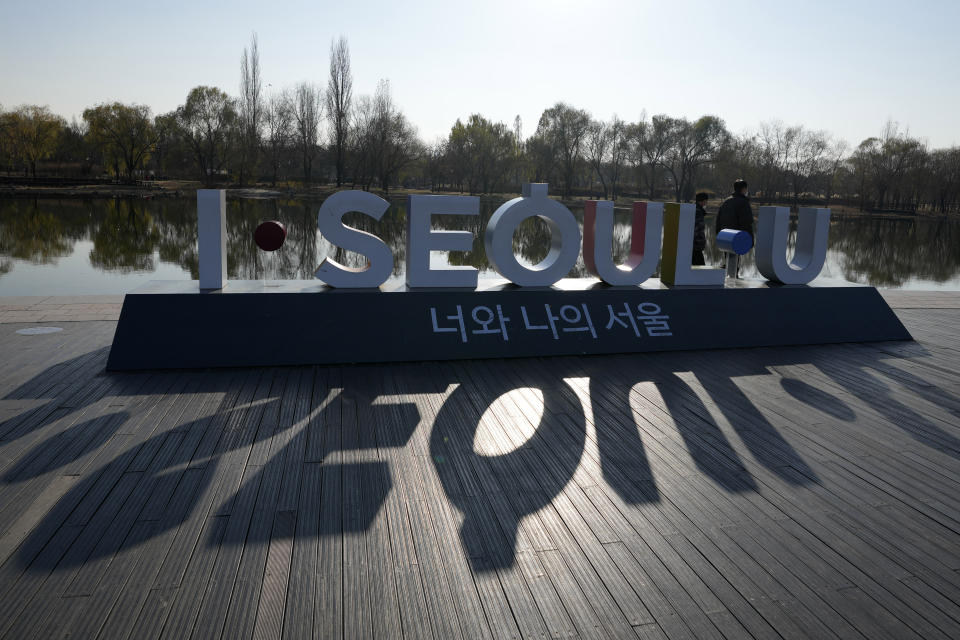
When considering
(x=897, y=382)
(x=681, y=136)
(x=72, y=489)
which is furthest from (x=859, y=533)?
(x=681, y=136)

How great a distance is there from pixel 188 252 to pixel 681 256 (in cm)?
1462

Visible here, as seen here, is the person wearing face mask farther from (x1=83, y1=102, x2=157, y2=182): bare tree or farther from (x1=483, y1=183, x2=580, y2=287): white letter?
(x1=83, y1=102, x2=157, y2=182): bare tree

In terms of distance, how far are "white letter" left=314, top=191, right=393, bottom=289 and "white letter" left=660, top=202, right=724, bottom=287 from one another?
3107 millimetres

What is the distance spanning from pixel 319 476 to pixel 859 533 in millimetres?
2860

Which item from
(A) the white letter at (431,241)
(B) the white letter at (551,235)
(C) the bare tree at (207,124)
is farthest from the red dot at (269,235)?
(C) the bare tree at (207,124)

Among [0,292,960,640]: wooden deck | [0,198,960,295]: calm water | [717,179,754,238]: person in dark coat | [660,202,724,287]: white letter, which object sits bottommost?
[0,292,960,640]: wooden deck

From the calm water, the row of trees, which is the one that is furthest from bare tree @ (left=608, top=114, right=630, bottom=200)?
the calm water

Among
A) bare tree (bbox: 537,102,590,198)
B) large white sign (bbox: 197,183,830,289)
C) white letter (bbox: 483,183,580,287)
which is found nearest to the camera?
large white sign (bbox: 197,183,830,289)

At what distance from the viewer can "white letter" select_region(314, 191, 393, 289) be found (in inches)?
250

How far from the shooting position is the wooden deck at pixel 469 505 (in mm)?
2604

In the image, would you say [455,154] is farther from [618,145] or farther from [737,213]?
[737,213]

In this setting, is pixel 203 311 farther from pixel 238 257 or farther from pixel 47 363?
pixel 238 257

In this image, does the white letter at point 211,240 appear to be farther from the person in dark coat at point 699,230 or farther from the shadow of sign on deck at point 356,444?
the person in dark coat at point 699,230

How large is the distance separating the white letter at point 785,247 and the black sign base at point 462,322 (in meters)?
0.21
